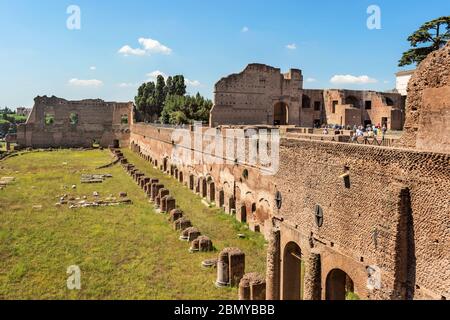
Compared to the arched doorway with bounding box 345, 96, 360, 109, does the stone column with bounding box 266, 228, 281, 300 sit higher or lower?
lower

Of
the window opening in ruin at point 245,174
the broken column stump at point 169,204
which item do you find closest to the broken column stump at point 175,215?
the broken column stump at point 169,204

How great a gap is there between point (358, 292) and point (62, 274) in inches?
328

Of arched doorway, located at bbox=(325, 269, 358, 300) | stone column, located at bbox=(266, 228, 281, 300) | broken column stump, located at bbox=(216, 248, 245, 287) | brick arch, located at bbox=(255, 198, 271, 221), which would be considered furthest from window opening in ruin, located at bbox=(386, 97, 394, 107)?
arched doorway, located at bbox=(325, 269, 358, 300)

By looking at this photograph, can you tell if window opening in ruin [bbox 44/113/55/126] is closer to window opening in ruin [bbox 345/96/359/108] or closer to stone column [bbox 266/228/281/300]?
window opening in ruin [bbox 345/96/359/108]

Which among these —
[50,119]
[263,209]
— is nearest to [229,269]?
[263,209]

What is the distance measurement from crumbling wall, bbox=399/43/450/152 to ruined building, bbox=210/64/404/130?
71.2ft

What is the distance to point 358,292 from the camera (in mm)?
8672

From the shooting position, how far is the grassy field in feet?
36.1

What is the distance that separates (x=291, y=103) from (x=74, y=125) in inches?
1309

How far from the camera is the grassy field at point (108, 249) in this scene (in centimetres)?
1100

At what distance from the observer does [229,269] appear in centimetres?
1146

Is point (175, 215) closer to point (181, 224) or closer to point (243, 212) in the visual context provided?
point (181, 224)

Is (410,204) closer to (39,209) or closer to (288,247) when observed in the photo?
(288,247)
